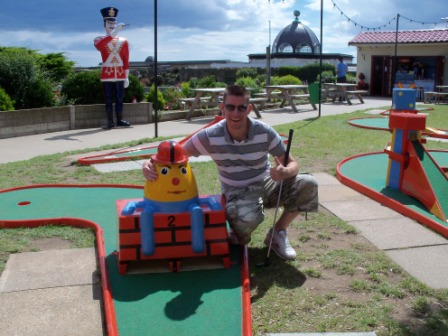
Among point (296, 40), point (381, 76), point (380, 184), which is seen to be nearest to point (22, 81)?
point (380, 184)

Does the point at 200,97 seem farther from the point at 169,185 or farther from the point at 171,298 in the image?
the point at 171,298

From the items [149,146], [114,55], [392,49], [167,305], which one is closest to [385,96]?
[392,49]

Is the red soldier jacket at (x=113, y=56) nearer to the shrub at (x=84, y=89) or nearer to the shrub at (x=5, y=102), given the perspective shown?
the shrub at (x=84, y=89)

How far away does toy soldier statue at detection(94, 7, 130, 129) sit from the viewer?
36.6 ft

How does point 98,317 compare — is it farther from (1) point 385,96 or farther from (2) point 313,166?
(1) point 385,96

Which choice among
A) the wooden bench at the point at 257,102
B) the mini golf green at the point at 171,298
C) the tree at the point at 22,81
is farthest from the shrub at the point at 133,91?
the mini golf green at the point at 171,298

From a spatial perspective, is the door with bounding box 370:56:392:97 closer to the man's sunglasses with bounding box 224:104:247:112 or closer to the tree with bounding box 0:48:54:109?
the tree with bounding box 0:48:54:109

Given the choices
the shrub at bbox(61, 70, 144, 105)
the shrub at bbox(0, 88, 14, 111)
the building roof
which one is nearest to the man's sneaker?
Answer: the shrub at bbox(0, 88, 14, 111)

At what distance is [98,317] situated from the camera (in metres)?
2.88

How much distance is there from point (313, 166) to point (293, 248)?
3149 millimetres

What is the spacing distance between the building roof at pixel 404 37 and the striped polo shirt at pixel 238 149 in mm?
20898

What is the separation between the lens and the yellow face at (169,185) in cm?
337

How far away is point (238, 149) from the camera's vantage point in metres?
3.65

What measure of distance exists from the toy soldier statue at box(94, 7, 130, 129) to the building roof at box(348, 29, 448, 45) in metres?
15.5
